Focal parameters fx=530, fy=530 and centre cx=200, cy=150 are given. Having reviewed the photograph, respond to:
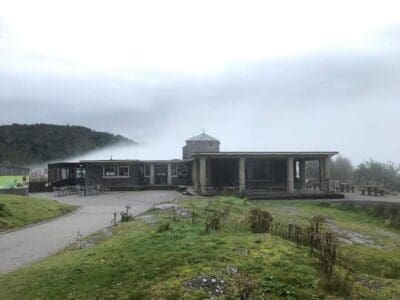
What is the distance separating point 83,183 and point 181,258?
4447cm

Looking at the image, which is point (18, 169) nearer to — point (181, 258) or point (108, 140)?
point (181, 258)

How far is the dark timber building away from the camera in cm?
3809

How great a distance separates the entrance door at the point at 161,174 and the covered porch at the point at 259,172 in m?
7.33

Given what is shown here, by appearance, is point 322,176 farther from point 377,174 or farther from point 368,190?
point 377,174

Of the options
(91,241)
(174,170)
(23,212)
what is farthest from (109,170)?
(91,241)

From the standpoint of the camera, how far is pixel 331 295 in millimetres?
6859

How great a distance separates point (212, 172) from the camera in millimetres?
44562

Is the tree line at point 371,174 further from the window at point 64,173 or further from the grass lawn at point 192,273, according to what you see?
the grass lawn at point 192,273

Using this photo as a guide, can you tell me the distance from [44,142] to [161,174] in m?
66.4

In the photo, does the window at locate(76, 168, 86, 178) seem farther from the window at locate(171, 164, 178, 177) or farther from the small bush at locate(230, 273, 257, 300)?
the small bush at locate(230, 273, 257, 300)

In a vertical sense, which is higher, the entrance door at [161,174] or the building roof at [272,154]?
the building roof at [272,154]

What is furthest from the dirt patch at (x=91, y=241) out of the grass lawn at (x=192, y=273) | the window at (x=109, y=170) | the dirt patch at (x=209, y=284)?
the window at (x=109, y=170)

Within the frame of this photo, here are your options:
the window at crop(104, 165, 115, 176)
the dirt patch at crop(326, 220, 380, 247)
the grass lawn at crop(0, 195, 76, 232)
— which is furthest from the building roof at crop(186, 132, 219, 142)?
the dirt patch at crop(326, 220, 380, 247)

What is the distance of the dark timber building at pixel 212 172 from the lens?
3809 centimetres
